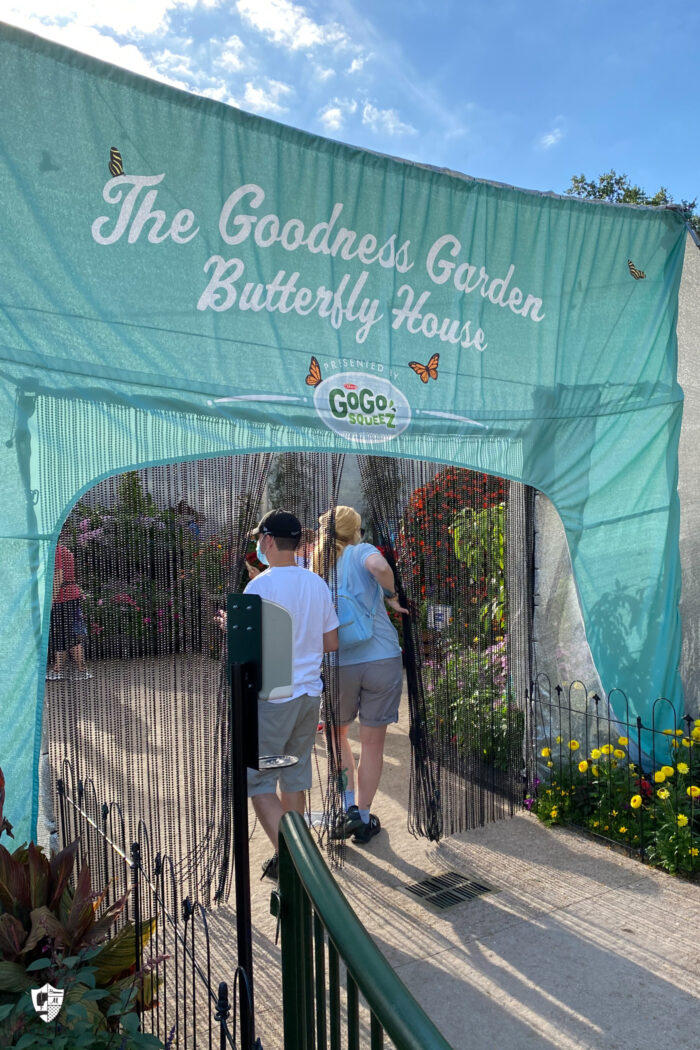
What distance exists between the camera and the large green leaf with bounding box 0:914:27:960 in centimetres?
216

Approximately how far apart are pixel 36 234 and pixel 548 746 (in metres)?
3.82

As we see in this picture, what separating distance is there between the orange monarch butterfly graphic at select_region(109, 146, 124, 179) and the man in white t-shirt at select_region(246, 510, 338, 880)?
1.50m

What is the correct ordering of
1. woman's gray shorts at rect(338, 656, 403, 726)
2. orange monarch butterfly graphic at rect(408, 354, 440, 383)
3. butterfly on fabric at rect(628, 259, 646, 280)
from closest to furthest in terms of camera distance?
orange monarch butterfly graphic at rect(408, 354, 440, 383) < woman's gray shorts at rect(338, 656, 403, 726) < butterfly on fabric at rect(628, 259, 646, 280)

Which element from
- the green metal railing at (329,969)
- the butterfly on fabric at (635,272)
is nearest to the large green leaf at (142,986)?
the green metal railing at (329,969)

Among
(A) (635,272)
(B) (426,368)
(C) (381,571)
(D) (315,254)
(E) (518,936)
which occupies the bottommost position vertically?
(E) (518,936)

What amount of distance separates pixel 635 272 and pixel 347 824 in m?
3.58

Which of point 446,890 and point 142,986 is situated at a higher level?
point 142,986

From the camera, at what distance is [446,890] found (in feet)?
13.0

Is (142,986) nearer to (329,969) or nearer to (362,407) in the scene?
(329,969)

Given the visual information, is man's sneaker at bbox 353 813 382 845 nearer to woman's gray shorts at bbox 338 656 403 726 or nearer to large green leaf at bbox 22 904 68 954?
woman's gray shorts at bbox 338 656 403 726

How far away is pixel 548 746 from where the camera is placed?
4918mm

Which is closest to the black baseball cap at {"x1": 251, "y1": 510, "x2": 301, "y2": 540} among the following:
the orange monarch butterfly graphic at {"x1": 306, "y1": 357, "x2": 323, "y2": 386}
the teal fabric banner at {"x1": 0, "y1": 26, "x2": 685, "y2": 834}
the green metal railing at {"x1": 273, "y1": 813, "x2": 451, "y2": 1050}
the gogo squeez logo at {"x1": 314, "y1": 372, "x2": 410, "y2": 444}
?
the teal fabric banner at {"x1": 0, "y1": 26, "x2": 685, "y2": 834}

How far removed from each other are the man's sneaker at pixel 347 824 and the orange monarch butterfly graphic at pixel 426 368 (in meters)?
2.29

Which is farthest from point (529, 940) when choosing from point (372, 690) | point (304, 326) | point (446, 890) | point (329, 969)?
point (304, 326)
